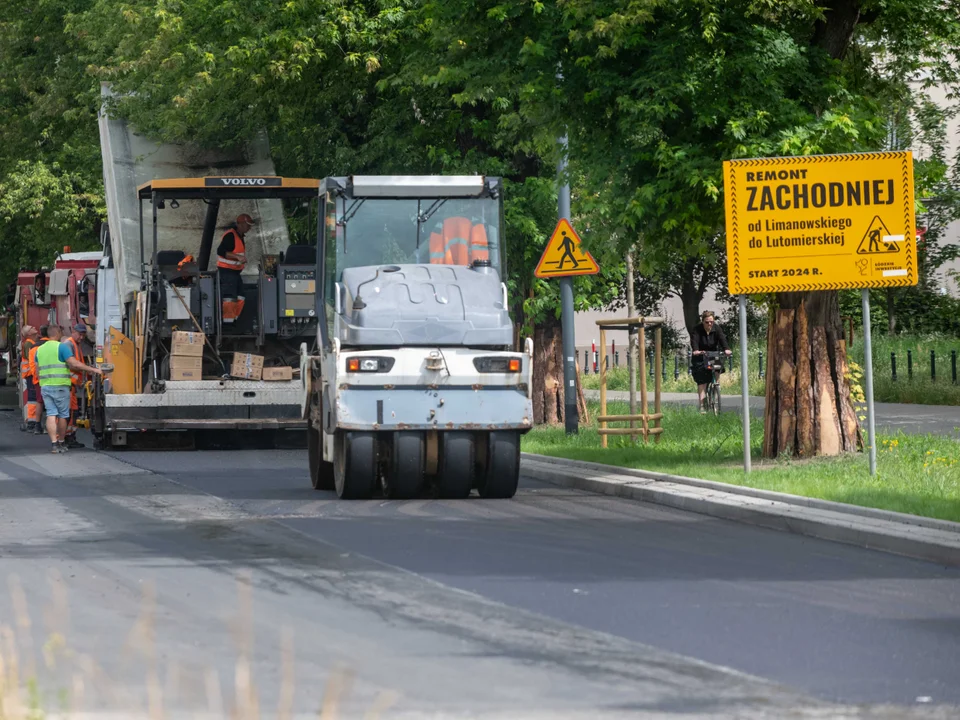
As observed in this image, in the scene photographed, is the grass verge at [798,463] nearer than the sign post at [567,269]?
Yes

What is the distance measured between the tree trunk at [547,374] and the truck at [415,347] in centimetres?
758

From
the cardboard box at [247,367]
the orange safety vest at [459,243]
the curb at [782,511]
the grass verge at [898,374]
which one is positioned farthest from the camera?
the grass verge at [898,374]

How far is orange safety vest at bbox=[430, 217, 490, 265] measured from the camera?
1652cm

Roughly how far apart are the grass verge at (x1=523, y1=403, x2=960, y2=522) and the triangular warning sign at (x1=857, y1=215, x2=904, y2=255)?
202 cm

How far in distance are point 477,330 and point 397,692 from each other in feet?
29.1

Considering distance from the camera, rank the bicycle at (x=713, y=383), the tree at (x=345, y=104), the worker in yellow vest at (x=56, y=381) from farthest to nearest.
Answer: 1. the bicycle at (x=713, y=383)
2. the worker in yellow vest at (x=56, y=381)
3. the tree at (x=345, y=104)

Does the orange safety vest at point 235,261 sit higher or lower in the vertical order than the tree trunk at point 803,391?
higher

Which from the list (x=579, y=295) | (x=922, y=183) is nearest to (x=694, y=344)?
(x=579, y=295)

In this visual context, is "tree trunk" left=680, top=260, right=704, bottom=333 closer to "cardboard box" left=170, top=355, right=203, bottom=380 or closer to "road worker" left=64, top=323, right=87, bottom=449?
"road worker" left=64, top=323, right=87, bottom=449

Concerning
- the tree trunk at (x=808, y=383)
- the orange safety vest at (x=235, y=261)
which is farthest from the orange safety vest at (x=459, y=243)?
the orange safety vest at (x=235, y=261)

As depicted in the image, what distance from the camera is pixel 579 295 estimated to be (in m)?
23.7

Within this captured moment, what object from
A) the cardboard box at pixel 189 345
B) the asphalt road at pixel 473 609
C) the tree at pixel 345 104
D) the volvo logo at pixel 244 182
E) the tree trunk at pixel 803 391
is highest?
the tree at pixel 345 104

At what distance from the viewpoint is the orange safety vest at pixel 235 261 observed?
22.7 metres

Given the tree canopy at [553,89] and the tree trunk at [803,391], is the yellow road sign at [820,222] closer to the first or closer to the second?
the tree canopy at [553,89]
